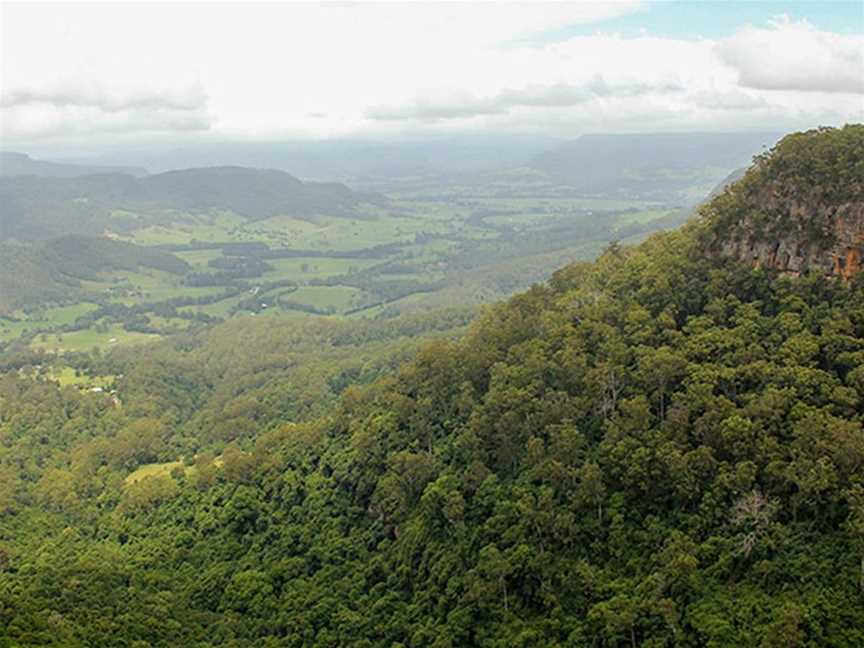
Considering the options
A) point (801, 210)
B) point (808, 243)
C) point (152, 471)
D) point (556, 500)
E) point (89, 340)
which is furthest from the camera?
point (89, 340)

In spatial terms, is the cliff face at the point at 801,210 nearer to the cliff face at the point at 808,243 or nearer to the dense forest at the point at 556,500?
the cliff face at the point at 808,243

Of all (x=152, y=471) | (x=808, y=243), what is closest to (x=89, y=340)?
(x=152, y=471)

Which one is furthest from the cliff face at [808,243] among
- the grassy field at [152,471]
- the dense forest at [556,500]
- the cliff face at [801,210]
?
the grassy field at [152,471]

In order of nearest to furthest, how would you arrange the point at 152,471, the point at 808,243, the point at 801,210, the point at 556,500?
the point at 556,500
the point at 808,243
the point at 801,210
the point at 152,471

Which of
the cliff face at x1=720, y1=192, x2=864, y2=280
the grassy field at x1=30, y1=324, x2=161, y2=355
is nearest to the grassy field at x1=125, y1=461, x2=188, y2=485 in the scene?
the cliff face at x1=720, y1=192, x2=864, y2=280

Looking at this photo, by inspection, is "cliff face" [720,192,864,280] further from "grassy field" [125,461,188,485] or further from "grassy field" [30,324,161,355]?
"grassy field" [30,324,161,355]

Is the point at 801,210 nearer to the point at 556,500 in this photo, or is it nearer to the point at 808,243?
the point at 808,243
